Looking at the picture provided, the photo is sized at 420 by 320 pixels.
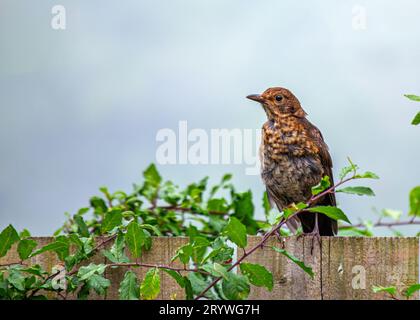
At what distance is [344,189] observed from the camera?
270cm

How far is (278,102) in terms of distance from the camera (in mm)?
3730

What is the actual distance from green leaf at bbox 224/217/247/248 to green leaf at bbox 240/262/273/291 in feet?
0.29

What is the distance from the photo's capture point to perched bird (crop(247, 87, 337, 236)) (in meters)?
3.62

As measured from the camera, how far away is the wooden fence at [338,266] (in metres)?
3.00

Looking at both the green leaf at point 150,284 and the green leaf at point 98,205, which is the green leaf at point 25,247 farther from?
the green leaf at point 98,205

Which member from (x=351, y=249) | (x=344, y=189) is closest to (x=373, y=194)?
(x=344, y=189)

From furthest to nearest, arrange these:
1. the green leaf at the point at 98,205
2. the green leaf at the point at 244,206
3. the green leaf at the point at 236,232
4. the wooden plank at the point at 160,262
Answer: the green leaf at the point at 98,205, the green leaf at the point at 244,206, the wooden plank at the point at 160,262, the green leaf at the point at 236,232

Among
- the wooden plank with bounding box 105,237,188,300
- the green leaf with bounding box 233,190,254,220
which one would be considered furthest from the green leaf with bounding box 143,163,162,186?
the wooden plank with bounding box 105,237,188,300

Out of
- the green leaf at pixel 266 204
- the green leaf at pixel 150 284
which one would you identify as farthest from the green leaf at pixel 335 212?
the green leaf at pixel 266 204

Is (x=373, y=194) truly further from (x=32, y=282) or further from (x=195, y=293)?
(x=32, y=282)

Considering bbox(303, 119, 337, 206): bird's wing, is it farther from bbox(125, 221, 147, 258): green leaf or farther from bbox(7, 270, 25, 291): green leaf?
bbox(7, 270, 25, 291): green leaf

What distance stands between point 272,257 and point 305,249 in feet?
0.48

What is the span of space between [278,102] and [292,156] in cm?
30
